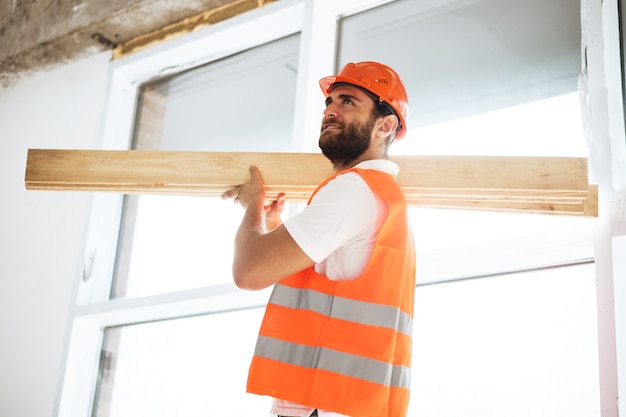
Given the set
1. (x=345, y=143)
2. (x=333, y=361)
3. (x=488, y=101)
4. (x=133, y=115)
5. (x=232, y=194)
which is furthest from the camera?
(x=133, y=115)

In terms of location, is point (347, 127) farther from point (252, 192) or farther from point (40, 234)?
point (40, 234)

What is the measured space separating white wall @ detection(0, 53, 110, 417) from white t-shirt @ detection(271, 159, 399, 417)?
2.10 metres

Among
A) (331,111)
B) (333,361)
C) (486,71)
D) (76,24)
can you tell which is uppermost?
(76,24)

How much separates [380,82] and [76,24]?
2303 mm

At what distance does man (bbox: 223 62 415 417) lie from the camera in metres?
1.88

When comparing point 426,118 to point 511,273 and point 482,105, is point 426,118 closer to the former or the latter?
point 482,105

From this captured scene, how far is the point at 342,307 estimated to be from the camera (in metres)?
1.94

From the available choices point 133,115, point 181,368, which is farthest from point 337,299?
point 133,115

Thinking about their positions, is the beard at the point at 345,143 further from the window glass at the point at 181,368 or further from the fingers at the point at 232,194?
the window glass at the point at 181,368

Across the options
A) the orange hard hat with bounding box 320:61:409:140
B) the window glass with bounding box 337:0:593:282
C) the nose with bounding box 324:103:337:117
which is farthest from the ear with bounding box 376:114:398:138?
the window glass with bounding box 337:0:593:282

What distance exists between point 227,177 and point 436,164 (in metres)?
0.64

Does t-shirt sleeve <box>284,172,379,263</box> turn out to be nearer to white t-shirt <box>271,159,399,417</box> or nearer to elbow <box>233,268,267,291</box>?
white t-shirt <box>271,159,399,417</box>

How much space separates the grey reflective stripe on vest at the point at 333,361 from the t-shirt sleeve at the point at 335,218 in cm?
23

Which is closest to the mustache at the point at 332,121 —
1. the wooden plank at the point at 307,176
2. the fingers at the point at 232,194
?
the wooden plank at the point at 307,176
